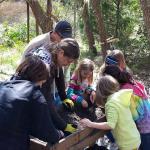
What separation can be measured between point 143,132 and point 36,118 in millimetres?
1311

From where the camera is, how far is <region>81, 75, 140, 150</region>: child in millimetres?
3260

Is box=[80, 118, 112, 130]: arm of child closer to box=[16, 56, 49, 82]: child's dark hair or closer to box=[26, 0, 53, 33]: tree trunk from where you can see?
box=[16, 56, 49, 82]: child's dark hair

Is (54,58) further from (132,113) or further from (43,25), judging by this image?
(43,25)

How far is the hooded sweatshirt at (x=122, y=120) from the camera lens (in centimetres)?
328

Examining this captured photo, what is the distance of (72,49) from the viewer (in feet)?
11.1

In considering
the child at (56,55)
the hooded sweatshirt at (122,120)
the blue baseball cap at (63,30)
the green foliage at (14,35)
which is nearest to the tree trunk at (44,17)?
the blue baseball cap at (63,30)

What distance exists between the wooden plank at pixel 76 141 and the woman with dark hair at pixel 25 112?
12 centimetres

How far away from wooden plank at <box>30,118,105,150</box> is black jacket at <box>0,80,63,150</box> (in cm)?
17

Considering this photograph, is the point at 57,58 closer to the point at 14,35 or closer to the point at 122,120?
the point at 122,120

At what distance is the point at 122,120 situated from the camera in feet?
10.9

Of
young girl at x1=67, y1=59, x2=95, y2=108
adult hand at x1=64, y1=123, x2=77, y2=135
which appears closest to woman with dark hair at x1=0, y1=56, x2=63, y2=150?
adult hand at x1=64, y1=123, x2=77, y2=135

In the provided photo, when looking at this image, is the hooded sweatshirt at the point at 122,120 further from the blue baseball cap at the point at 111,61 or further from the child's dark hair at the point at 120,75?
the blue baseball cap at the point at 111,61

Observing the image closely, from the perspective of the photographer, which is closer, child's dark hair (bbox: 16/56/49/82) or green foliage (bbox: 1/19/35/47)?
child's dark hair (bbox: 16/56/49/82)

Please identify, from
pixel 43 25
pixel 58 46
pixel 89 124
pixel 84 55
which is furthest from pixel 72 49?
pixel 84 55
